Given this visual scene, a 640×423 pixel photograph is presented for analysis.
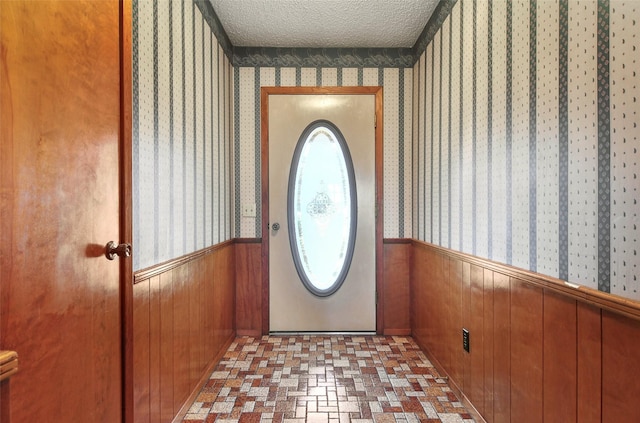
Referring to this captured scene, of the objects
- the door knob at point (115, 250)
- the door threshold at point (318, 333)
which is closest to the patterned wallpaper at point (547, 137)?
the door threshold at point (318, 333)

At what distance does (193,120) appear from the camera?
216 centimetres

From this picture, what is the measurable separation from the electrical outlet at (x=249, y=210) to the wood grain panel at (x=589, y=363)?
2395 mm

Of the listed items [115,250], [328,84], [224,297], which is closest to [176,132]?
[115,250]

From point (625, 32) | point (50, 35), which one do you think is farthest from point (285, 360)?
point (625, 32)

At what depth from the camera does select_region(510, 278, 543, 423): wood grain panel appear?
4.54ft

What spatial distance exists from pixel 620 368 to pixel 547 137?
753 millimetres

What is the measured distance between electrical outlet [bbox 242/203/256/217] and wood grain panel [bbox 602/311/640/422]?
8.14 feet

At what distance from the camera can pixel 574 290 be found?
117cm

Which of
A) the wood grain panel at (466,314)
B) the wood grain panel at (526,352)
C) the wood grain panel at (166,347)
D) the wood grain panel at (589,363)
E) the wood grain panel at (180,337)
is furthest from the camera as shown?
the wood grain panel at (466,314)

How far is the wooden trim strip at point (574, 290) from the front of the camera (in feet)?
3.18

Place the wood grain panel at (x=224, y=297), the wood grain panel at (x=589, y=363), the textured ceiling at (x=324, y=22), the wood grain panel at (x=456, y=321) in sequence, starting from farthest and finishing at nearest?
the wood grain panel at (x=224, y=297) < the textured ceiling at (x=324, y=22) < the wood grain panel at (x=456, y=321) < the wood grain panel at (x=589, y=363)

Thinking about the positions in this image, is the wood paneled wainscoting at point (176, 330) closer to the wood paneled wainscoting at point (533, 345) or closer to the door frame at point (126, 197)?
the door frame at point (126, 197)

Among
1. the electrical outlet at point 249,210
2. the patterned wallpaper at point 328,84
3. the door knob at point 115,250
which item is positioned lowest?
the door knob at point 115,250

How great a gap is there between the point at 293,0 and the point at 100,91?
1670 mm
